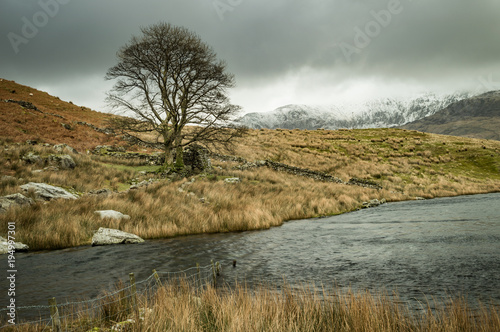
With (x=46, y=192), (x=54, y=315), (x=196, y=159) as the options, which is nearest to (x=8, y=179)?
(x=46, y=192)

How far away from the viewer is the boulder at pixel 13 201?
36.8 ft

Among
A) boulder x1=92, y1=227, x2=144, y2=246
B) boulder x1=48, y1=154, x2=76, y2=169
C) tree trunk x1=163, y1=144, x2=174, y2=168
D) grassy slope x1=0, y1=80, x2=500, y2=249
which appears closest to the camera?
boulder x1=92, y1=227, x2=144, y2=246

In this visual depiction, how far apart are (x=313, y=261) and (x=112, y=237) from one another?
7461 mm

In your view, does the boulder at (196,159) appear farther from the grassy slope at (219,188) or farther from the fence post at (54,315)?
the fence post at (54,315)

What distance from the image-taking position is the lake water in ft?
20.4

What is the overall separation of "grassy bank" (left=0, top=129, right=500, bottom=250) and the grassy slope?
44 mm

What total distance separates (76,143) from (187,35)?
18.4 metres

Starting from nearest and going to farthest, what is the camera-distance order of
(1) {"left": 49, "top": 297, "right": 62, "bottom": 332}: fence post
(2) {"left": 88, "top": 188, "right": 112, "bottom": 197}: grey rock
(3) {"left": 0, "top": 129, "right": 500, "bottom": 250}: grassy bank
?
1. (1) {"left": 49, "top": 297, "right": 62, "bottom": 332}: fence post
2. (3) {"left": 0, "top": 129, "right": 500, "bottom": 250}: grassy bank
3. (2) {"left": 88, "top": 188, "right": 112, "bottom": 197}: grey rock

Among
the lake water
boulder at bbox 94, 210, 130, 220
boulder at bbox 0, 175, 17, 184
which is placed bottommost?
the lake water

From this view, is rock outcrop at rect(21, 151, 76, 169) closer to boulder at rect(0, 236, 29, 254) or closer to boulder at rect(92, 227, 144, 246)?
boulder at rect(92, 227, 144, 246)

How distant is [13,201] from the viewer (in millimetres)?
11797

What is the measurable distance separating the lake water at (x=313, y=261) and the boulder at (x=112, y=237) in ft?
1.60

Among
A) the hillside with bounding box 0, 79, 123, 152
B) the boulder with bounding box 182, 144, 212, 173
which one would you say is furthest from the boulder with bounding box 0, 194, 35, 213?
the boulder with bounding box 182, 144, 212, 173

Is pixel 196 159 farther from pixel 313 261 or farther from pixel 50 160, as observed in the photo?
pixel 313 261
